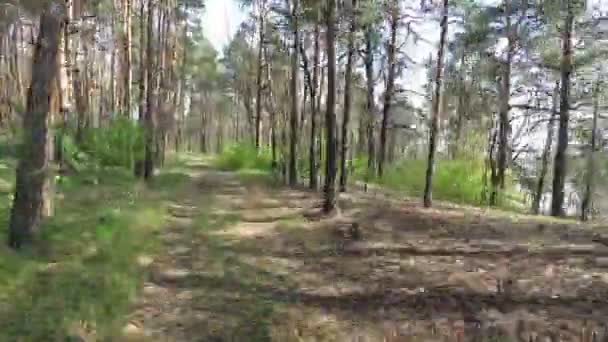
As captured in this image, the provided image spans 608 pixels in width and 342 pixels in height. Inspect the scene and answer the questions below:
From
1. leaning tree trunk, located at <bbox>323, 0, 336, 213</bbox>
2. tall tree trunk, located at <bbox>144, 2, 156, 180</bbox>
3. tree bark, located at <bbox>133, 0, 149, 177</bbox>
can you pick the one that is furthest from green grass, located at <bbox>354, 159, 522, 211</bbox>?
tree bark, located at <bbox>133, 0, 149, 177</bbox>

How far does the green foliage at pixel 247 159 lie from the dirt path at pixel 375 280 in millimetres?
13521

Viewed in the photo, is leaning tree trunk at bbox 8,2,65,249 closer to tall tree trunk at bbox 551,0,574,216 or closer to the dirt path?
the dirt path

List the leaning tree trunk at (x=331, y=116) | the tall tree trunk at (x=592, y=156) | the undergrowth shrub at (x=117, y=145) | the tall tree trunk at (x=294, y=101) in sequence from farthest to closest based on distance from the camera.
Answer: the tall tree trunk at (x=592, y=156)
the undergrowth shrub at (x=117, y=145)
the tall tree trunk at (x=294, y=101)
the leaning tree trunk at (x=331, y=116)

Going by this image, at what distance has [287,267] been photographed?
7555mm

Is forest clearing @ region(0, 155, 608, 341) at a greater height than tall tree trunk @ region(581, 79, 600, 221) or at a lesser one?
lesser

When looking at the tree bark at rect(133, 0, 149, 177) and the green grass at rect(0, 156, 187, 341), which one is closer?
the green grass at rect(0, 156, 187, 341)

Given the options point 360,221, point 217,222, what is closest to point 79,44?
point 217,222

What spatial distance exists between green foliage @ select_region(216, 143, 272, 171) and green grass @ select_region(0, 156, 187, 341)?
13.4 m

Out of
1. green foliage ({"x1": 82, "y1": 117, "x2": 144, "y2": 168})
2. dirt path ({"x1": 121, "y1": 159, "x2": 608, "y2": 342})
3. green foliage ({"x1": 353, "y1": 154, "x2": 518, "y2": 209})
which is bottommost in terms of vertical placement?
dirt path ({"x1": 121, "y1": 159, "x2": 608, "y2": 342})

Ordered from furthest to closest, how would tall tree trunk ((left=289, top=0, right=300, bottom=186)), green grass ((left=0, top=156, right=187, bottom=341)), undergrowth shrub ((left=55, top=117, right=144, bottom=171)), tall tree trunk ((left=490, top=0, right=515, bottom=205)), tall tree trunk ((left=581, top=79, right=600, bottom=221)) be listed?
1. tall tree trunk ((left=490, top=0, right=515, bottom=205))
2. tall tree trunk ((left=581, top=79, right=600, bottom=221))
3. undergrowth shrub ((left=55, top=117, right=144, bottom=171))
4. tall tree trunk ((left=289, top=0, right=300, bottom=186))
5. green grass ((left=0, top=156, right=187, bottom=341))

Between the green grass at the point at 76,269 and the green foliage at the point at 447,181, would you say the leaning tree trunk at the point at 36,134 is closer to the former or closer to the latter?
the green grass at the point at 76,269

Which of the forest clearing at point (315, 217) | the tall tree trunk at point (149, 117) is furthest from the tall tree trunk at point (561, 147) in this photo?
the tall tree trunk at point (149, 117)

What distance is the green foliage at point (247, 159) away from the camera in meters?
24.8

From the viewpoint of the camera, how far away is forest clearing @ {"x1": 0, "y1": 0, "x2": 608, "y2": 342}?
5.40 m
